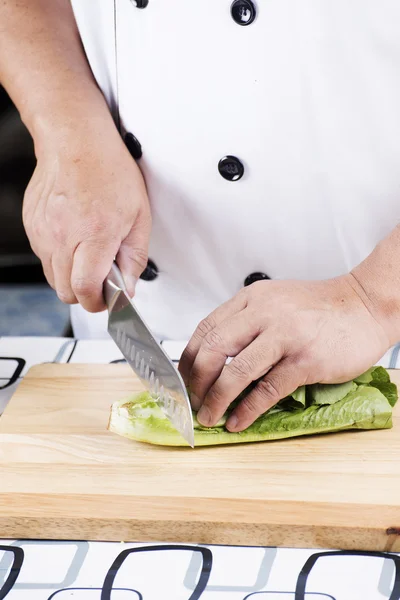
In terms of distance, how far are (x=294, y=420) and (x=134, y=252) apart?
48cm

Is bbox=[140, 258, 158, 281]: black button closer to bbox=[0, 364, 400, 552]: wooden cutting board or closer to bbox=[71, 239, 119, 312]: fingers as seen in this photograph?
bbox=[71, 239, 119, 312]: fingers

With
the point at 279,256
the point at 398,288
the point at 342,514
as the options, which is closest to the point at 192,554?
the point at 342,514

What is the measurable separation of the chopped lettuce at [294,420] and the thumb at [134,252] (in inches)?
10.6

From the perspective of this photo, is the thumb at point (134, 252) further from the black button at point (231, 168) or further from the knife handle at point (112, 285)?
the black button at point (231, 168)

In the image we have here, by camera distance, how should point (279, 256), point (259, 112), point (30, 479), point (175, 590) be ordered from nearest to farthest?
1. point (175, 590)
2. point (30, 479)
3. point (259, 112)
4. point (279, 256)

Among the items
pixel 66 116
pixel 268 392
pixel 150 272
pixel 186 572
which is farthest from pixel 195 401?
pixel 66 116

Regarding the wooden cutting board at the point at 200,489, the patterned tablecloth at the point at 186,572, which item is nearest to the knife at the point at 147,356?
the wooden cutting board at the point at 200,489

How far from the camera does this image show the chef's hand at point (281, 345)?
1326 millimetres

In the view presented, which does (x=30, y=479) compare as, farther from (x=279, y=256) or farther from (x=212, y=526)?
(x=279, y=256)

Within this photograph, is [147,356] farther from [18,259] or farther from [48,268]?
[18,259]

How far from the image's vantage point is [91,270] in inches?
56.4

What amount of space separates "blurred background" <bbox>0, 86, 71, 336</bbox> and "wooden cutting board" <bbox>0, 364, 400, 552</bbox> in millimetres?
1280

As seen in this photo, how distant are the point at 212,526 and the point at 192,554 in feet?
0.19

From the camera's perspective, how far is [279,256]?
1.64 metres
